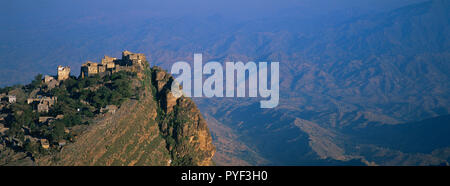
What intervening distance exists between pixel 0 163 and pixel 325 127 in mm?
150167

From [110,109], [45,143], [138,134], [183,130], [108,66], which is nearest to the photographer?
[45,143]

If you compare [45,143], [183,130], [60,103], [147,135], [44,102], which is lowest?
[45,143]

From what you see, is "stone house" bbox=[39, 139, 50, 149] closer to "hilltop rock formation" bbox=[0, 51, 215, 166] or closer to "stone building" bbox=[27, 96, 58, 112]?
"hilltop rock formation" bbox=[0, 51, 215, 166]

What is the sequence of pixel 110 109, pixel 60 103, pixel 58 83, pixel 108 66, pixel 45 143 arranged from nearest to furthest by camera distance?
pixel 45 143 → pixel 110 109 → pixel 60 103 → pixel 58 83 → pixel 108 66

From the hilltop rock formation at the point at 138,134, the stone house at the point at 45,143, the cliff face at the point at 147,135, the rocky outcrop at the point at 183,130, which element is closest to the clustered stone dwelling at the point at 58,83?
the hilltop rock formation at the point at 138,134

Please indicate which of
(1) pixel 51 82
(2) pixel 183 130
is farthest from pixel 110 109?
(1) pixel 51 82

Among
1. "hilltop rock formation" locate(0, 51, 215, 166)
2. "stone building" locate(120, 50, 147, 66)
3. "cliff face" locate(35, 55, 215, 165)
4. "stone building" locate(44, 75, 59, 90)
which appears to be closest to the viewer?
"hilltop rock formation" locate(0, 51, 215, 166)

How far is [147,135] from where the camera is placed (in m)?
37.4

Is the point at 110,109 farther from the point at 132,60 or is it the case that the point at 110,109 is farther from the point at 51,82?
the point at 132,60

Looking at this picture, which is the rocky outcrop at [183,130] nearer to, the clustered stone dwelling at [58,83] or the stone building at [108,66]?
the stone building at [108,66]

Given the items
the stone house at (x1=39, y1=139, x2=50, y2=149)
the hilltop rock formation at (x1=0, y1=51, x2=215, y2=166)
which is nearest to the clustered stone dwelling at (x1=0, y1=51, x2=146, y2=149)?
the hilltop rock formation at (x1=0, y1=51, x2=215, y2=166)

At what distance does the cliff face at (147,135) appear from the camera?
3077cm

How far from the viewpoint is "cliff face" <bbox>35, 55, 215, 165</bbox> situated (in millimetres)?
30766
